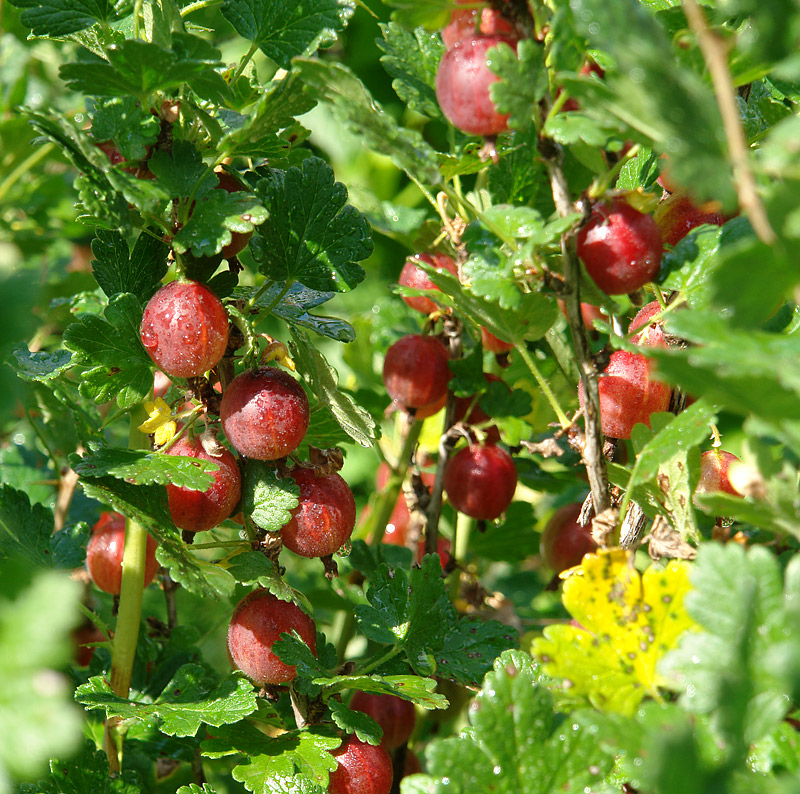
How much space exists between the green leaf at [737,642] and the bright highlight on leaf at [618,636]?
8 centimetres

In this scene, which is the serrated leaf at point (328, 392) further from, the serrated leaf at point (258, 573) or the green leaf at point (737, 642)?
the green leaf at point (737, 642)

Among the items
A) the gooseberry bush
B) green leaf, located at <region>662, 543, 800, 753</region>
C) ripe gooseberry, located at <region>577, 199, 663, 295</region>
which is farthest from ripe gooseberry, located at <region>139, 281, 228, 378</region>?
green leaf, located at <region>662, 543, 800, 753</region>

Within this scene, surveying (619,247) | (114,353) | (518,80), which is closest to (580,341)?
(619,247)

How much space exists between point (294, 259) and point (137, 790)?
0.52 m

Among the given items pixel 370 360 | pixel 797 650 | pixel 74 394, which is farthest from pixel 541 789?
pixel 370 360

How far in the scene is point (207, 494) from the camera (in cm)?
75

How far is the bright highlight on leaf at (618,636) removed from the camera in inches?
23.0

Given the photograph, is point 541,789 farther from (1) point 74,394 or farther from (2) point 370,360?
(2) point 370,360

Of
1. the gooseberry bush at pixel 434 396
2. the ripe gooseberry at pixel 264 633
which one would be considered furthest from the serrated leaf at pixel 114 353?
the ripe gooseberry at pixel 264 633

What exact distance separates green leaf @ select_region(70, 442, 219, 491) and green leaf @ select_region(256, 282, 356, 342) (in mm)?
159

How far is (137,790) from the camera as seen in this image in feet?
2.65

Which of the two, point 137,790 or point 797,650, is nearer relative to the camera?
point 797,650

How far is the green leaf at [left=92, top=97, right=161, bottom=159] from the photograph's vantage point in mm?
687

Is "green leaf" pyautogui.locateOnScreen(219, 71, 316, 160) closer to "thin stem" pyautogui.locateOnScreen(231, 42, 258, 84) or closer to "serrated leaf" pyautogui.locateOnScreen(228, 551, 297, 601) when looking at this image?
"thin stem" pyautogui.locateOnScreen(231, 42, 258, 84)
